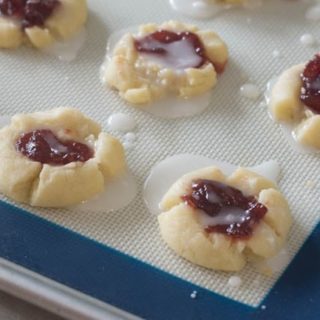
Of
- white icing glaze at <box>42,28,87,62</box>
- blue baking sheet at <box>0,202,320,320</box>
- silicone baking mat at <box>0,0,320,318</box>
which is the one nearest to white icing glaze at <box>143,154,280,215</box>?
silicone baking mat at <box>0,0,320,318</box>

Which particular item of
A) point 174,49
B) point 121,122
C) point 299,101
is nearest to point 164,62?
point 174,49

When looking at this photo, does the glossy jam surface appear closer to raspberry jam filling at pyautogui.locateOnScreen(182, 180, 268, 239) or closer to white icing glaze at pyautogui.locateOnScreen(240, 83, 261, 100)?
white icing glaze at pyautogui.locateOnScreen(240, 83, 261, 100)

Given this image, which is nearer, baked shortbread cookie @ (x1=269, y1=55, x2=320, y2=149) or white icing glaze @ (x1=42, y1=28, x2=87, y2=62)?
baked shortbread cookie @ (x1=269, y1=55, x2=320, y2=149)

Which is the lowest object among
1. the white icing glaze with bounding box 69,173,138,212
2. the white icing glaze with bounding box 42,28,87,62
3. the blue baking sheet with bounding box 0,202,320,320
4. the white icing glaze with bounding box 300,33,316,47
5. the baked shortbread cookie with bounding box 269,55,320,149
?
the blue baking sheet with bounding box 0,202,320,320

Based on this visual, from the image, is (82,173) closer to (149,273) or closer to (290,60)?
(149,273)

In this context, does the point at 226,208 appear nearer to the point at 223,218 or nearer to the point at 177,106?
the point at 223,218

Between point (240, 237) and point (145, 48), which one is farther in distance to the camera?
point (145, 48)

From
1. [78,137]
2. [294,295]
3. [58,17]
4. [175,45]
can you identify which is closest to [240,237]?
[294,295]
